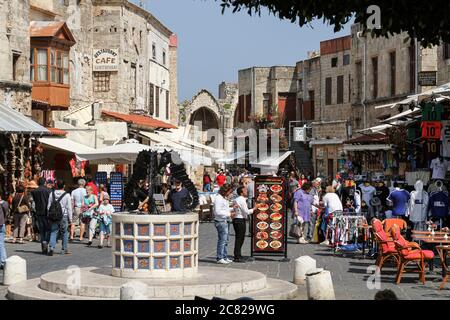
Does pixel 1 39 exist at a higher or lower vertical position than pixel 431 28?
higher

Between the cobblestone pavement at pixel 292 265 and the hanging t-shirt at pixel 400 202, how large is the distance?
3.94 ft

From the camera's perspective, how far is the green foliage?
12.6m

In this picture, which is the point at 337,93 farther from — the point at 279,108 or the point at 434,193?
the point at 434,193

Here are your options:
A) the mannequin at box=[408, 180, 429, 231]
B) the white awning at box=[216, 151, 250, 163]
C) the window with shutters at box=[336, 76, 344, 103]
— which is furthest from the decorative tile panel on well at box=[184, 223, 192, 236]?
the white awning at box=[216, 151, 250, 163]

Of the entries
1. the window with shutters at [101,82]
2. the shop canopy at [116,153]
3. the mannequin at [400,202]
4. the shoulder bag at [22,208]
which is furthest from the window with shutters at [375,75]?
the shoulder bag at [22,208]

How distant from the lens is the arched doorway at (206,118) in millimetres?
78438

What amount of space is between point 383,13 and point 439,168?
348 inches

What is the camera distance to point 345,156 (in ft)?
160

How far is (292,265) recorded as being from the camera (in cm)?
1922

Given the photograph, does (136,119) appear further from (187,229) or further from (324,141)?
(187,229)

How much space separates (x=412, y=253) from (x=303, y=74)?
47.2m

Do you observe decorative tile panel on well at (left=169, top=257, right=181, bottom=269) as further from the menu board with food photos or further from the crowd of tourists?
the menu board with food photos

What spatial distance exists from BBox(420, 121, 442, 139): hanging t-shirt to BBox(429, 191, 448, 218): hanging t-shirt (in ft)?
5.35
